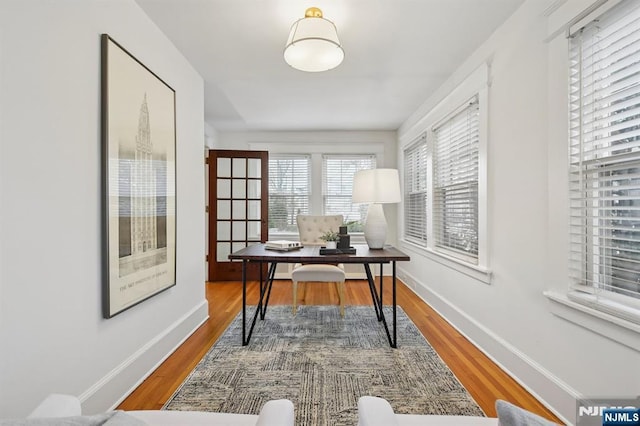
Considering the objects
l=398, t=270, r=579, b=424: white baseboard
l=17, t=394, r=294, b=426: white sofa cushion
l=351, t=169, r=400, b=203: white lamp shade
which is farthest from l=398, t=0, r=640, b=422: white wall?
l=17, t=394, r=294, b=426: white sofa cushion

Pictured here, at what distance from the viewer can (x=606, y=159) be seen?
4.85 feet

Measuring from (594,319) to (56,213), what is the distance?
8.21 feet

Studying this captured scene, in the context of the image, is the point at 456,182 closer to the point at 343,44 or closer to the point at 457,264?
the point at 457,264

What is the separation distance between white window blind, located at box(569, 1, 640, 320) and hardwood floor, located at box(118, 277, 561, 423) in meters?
0.80

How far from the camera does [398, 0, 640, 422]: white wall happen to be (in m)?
1.58

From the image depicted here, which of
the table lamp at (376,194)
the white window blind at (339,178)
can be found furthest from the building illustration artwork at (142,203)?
the white window blind at (339,178)

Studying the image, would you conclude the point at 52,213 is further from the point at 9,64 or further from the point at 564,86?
the point at 564,86

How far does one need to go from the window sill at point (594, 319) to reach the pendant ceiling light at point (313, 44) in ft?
6.28

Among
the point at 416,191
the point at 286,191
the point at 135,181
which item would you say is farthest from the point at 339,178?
the point at 135,181

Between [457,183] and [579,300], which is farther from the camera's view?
[457,183]

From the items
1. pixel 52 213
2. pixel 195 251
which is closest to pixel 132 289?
pixel 52 213

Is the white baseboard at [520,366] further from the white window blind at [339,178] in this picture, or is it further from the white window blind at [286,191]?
the white window blind at [286,191]

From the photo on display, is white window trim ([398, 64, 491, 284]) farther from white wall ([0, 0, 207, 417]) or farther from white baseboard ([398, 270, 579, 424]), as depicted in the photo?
white wall ([0, 0, 207, 417])

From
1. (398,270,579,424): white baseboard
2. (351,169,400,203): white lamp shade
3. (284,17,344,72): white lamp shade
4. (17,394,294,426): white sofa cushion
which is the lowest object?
(398,270,579,424): white baseboard
